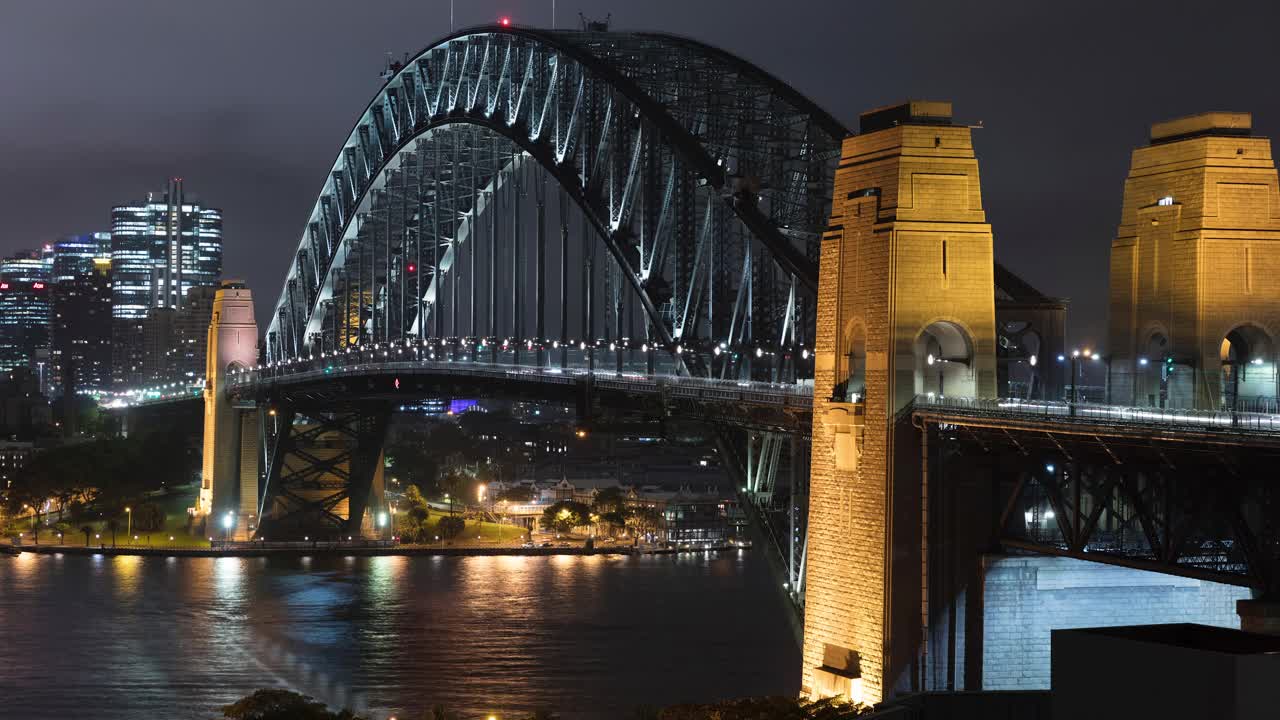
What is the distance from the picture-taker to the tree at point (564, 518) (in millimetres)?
109250

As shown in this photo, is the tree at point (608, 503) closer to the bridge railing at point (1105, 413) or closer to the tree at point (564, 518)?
the tree at point (564, 518)

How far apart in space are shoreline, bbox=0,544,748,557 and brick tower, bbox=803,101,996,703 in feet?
209

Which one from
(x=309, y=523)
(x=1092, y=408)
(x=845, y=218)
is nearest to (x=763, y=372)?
(x=845, y=218)

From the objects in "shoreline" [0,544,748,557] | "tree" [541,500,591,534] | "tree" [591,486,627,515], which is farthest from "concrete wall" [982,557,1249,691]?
"tree" [591,486,627,515]

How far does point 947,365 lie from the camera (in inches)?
1375

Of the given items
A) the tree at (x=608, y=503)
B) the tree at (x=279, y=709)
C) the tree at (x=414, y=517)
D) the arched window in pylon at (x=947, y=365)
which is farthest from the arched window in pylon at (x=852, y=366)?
the tree at (x=608, y=503)

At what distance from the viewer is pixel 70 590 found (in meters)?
80.1

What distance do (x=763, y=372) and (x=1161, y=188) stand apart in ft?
52.9

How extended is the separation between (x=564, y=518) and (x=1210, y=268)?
249ft

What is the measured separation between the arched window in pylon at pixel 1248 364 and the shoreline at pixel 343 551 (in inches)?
2608

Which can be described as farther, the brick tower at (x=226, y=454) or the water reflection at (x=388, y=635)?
the brick tower at (x=226, y=454)

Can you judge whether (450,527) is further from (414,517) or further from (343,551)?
(343,551)

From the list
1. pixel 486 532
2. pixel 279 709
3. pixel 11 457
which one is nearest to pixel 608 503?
pixel 486 532

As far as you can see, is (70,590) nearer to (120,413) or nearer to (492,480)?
(492,480)
